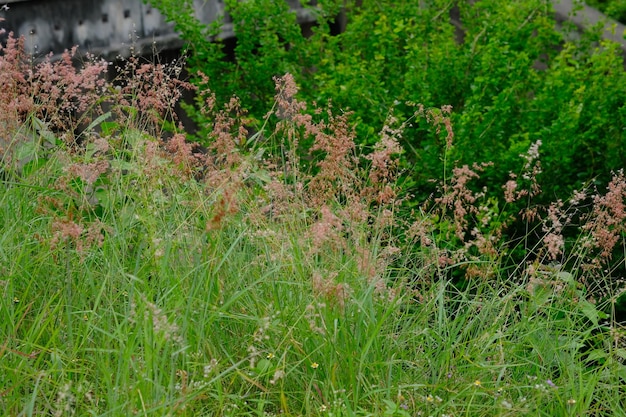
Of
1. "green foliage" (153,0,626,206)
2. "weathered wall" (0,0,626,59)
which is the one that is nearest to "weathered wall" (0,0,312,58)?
"weathered wall" (0,0,626,59)

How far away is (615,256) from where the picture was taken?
5707 mm

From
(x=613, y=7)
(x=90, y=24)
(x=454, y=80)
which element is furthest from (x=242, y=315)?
(x=613, y=7)

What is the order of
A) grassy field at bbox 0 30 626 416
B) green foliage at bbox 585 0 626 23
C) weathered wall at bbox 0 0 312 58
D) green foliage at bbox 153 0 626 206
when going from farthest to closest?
1. green foliage at bbox 585 0 626 23
2. weathered wall at bbox 0 0 312 58
3. green foliage at bbox 153 0 626 206
4. grassy field at bbox 0 30 626 416

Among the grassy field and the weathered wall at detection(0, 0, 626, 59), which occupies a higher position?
the weathered wall at detection(0, 0, 626, 59)

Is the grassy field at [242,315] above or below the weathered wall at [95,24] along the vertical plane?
below

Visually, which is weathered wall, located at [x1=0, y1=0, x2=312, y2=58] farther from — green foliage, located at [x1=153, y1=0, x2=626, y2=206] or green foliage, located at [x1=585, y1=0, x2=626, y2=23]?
green foliage, located at [x1=585, y1=0, x2=626, y2=23]

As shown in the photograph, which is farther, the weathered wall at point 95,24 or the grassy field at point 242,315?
the weathered wall at point 95,24

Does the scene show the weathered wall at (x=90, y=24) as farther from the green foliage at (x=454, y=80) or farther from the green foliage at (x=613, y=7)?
the green foliage at (x=613, y=7)

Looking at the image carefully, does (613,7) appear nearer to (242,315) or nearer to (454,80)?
(454,80)

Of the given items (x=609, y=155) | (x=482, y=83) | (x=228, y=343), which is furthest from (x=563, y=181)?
(x=228, y=343)

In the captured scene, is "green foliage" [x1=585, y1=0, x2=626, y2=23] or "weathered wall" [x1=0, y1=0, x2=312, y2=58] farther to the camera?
"green foliage" [x1=585, y1=0, x2=626, y2=23]

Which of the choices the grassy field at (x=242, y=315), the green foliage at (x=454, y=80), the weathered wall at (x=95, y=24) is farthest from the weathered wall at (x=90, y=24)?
the grassy field at (x=242, y=315)

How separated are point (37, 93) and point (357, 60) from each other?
2.70m

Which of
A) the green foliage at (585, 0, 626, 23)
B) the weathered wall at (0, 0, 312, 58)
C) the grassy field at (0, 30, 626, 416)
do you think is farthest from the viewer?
the green foliage at (585, 0, 626, 23)
